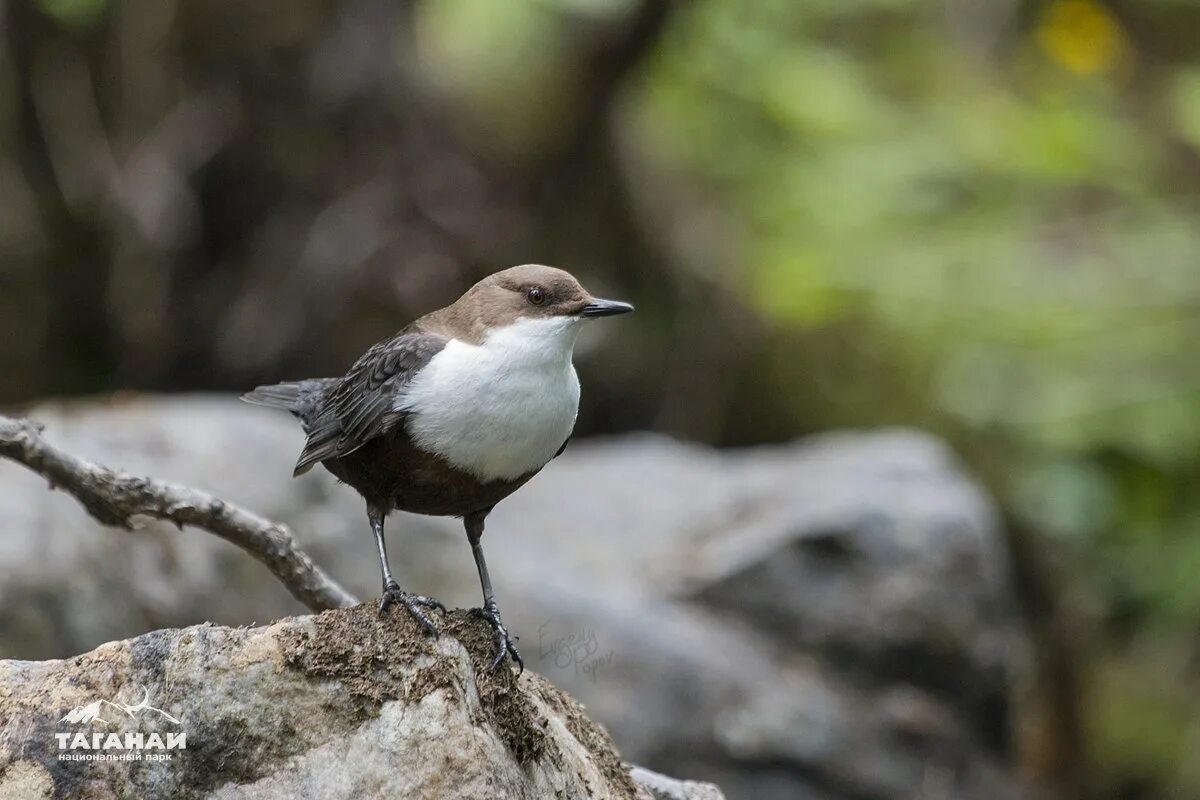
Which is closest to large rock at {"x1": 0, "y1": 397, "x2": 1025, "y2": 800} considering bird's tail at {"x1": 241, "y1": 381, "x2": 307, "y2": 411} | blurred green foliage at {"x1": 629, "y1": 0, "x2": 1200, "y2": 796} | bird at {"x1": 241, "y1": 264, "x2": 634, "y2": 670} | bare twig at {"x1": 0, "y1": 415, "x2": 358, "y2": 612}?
blurred green foliage at {"x1": 629, "y1": 0, "x2": 1200, "y2": 796}

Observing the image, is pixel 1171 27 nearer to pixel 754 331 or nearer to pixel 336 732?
pixel 754 331

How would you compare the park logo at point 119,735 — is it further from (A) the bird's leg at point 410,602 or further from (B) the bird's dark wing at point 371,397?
(B) the bird's dark wing at point 371,397

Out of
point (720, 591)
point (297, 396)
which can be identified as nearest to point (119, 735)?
point (297, 396)

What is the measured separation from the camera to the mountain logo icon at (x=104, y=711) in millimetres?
2430

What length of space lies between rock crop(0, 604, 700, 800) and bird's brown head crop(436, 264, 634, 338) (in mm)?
912

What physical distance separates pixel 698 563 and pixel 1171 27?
656cm

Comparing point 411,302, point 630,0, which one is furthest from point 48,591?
point 630,0

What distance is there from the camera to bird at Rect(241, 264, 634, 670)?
3041 mm

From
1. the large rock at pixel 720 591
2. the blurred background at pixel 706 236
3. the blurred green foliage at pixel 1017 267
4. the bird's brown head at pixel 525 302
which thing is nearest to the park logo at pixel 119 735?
the bird's brown head at pixel 525 302

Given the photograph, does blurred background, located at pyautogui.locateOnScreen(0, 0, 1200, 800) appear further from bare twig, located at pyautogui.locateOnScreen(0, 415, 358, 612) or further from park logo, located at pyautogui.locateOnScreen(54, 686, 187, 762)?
park logo, located at pyautogui.locateOnScreen(54, 686, 187, 762)

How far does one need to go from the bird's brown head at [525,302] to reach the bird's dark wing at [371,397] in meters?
0.11

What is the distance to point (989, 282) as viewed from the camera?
749 centimetres

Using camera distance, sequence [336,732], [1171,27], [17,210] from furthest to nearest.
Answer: [1171,27]
[17,210]
[336,732]

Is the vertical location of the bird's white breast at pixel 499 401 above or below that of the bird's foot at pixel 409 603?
above
